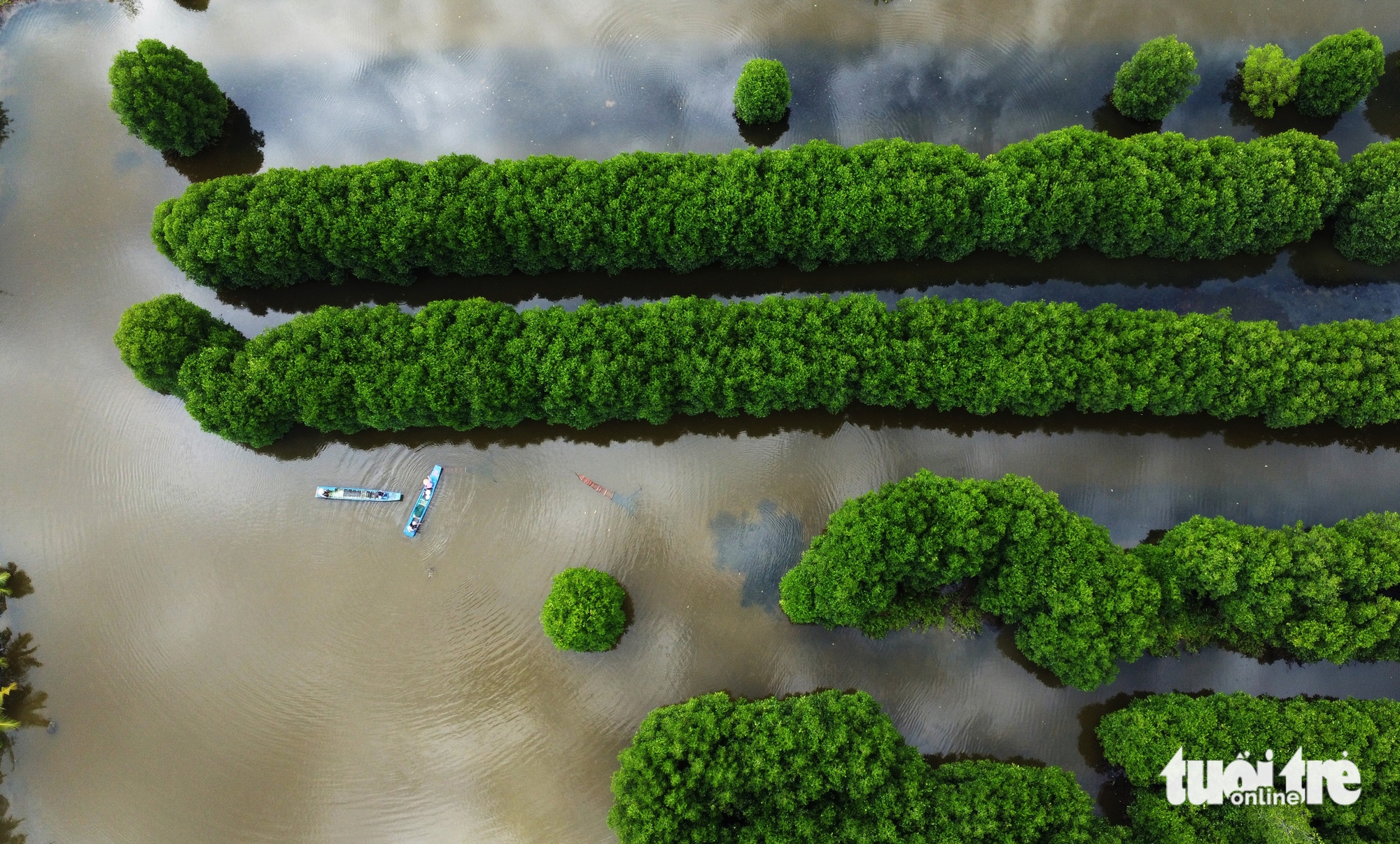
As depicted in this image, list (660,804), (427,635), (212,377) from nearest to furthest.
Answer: (660,804)
(212,377)
(427,635)

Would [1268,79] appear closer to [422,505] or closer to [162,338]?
[422,505]

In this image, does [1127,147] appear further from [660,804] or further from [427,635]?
[427,635]

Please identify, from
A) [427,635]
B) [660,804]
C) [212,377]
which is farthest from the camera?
[427,635]

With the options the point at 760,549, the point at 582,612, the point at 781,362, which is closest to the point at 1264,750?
the point at 760,549

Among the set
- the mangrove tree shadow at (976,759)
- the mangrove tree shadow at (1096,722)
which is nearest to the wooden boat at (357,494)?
the mangrove tree shadow at (976,759)

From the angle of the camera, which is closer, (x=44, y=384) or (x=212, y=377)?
(x=212, y=377)

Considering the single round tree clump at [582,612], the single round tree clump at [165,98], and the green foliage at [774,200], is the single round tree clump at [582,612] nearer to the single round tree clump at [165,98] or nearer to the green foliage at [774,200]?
the green foliage at [774,200]

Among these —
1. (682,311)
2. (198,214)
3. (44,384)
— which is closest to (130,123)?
(198,214)
